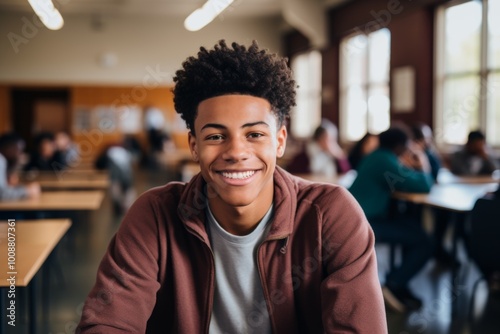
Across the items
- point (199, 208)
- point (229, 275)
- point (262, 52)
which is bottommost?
point (229, 275)

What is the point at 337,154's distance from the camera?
5980 millimetres

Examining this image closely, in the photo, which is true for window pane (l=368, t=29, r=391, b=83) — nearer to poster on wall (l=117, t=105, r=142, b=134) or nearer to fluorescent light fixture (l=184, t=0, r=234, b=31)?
fluorescent light fixture (l=184, t=0, r=234, b=31)

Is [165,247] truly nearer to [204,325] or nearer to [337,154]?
[204,325]

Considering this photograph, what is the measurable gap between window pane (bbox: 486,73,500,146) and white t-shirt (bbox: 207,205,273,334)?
Answer: 5.47 meters

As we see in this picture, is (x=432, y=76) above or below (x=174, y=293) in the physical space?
above

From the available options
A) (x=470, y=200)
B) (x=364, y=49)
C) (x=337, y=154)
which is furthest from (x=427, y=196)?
(x=364, y=49)

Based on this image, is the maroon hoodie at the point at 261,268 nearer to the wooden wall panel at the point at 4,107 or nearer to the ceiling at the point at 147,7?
the ceiling at the point at 147,7

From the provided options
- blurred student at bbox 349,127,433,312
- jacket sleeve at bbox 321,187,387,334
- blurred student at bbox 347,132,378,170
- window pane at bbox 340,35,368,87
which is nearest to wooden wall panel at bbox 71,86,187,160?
window pane at bbox 340,35,368,87

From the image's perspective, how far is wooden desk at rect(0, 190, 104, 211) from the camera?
399 cm

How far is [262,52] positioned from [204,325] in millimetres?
649

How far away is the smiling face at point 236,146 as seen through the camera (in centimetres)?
136

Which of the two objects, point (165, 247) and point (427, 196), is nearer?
point (165, 247)

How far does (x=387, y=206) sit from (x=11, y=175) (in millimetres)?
2918

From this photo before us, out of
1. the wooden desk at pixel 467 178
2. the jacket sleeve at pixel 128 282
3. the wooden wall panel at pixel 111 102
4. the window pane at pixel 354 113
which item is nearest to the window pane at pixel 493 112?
the wooden desk at pixel 467 178
